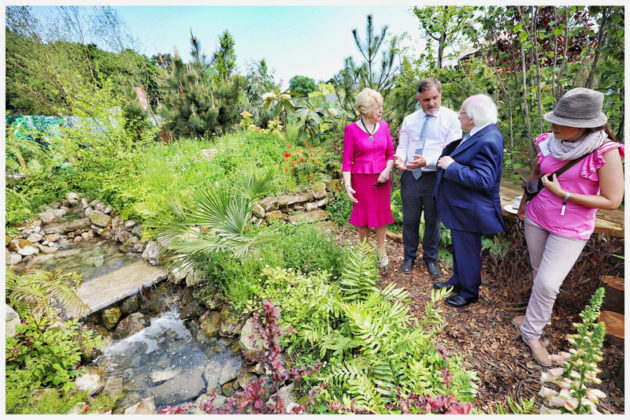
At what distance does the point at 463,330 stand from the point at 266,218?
3.13m

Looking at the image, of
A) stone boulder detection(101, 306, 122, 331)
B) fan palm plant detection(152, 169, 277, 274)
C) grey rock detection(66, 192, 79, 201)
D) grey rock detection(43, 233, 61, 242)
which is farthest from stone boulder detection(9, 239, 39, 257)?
fan palm plant detection(152, 169, 277, 274)

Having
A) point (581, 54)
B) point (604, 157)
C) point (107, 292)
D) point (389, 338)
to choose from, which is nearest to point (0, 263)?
point (107, 292)

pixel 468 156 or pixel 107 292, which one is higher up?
pixel 468 156

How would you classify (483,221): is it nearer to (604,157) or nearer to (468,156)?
(468,156)

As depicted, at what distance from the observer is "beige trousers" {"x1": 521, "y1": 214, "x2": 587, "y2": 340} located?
189 centimetres

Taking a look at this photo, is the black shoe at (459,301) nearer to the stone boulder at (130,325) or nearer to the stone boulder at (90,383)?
the stone boulder at (90,383)

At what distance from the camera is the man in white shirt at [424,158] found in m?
2.69

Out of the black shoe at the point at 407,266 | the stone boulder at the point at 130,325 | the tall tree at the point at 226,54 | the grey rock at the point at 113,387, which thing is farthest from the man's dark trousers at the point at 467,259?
the tall tree at the point at 226,54

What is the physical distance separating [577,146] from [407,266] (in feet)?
6.41

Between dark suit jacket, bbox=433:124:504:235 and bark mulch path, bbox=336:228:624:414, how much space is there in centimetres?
86

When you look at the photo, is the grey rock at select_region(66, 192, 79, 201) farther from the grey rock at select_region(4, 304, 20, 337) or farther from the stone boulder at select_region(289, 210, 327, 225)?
the stone boulder at select_region(289, 210, 327, 225)

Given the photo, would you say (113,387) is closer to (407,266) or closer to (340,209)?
(407,266)

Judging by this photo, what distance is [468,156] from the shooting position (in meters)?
2.23

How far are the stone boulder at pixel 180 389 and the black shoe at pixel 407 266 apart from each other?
245cm
